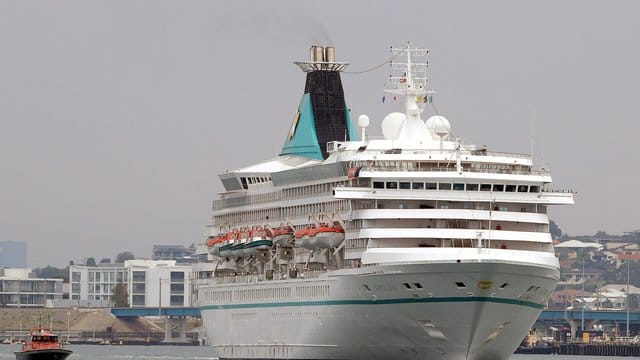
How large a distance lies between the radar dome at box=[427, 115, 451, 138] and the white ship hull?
8.68 m

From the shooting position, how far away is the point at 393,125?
8894cm

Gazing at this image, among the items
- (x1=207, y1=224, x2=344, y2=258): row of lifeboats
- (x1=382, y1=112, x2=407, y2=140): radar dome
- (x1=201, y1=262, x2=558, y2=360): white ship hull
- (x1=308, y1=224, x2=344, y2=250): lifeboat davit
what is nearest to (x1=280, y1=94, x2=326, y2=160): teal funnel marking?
(x1=207, y1=224, x2=344, y2=258): row of lifeboats

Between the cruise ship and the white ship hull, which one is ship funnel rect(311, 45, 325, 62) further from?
the white ship hull

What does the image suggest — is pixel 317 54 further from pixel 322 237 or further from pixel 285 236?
pixel 322 237

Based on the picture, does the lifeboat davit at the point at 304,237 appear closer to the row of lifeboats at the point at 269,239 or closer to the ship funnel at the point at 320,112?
the row of lifeboats at the point at 269,239

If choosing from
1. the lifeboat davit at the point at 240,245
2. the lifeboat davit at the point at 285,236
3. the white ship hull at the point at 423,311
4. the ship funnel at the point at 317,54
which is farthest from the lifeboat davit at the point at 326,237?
the ship funnel at the point at 317,54

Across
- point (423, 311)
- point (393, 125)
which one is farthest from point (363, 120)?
point (423, 311)

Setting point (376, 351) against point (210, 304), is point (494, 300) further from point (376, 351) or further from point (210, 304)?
point (210, 304)

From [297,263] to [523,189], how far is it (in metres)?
12.3

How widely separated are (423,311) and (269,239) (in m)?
15.5

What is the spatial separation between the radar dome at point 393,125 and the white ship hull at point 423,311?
8684 millimetres

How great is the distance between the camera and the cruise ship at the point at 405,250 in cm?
7844

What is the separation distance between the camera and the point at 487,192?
81.4 m

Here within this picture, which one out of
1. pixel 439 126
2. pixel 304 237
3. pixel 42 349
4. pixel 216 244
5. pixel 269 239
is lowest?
pixel 42 349
